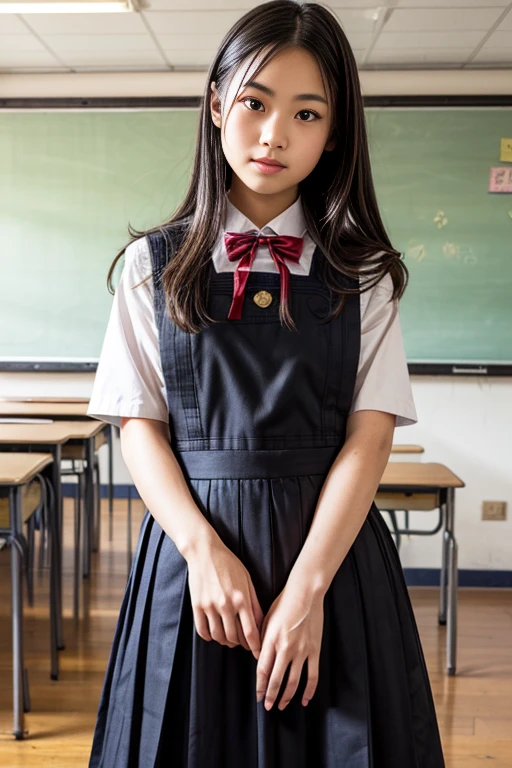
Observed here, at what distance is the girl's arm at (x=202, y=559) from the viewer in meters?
0.85

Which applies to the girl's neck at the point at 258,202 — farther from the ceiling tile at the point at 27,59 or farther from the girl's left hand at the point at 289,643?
the ceiling tile at the point at 27,59

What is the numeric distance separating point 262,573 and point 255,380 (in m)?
0.21

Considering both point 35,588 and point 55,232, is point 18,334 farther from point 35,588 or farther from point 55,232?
point 35,588

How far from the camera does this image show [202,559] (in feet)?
2.84

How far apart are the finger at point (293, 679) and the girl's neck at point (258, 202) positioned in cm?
52

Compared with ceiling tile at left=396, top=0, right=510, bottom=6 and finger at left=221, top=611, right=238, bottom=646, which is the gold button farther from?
ceiling tile at left=396, top=0, right=510, bottom=6

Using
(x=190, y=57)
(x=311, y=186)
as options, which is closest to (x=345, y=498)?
(x=311, y=186)

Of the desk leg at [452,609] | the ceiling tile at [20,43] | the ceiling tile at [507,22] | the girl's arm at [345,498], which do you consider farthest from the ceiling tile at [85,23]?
the girl's arm at [345,498]

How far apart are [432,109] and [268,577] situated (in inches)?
148

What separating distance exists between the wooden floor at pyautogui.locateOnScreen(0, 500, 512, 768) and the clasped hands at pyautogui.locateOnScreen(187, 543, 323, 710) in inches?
64.0

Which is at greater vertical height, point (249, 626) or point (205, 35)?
point (205, 35)

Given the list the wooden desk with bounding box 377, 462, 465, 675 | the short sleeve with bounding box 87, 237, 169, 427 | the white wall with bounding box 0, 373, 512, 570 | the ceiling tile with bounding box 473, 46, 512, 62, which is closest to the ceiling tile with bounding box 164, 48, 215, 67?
the ceiling tile with bounding box 473, 46, 512, 62

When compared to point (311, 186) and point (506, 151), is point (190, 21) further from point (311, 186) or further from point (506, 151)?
point (311, 186)

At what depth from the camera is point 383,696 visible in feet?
3.04
